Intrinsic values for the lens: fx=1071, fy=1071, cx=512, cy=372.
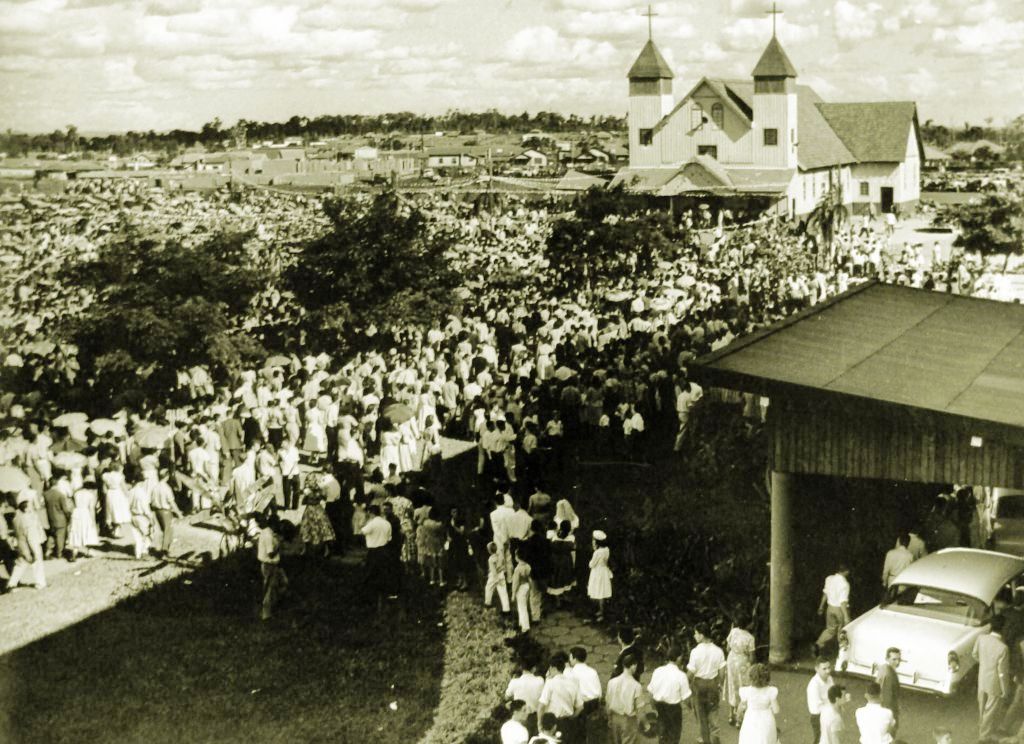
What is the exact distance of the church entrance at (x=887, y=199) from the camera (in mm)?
38625

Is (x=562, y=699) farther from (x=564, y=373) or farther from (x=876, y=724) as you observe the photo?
(x=564, y=373)

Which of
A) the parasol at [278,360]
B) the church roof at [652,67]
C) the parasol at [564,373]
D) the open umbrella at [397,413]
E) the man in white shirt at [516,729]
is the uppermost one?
the church roof at [652,67]

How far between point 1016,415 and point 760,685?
3153 mm

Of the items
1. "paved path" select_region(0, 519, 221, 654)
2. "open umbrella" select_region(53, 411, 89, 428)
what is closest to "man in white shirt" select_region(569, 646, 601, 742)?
"paved path" select_region(0, 519, 221, 654)

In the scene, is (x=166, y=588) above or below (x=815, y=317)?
below

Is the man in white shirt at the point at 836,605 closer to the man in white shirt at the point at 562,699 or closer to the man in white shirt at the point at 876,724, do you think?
the man in white shirt at the point at 876,724

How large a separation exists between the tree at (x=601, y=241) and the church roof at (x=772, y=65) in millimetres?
6538

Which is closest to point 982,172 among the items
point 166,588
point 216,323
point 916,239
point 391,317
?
point 916,239

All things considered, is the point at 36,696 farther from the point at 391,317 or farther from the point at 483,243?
the point at 483,243

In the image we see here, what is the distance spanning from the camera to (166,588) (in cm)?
1316

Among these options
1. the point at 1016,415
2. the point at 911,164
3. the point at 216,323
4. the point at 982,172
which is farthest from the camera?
the point at 982,172

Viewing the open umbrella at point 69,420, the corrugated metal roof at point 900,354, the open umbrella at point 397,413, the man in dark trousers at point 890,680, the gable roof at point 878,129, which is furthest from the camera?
the gable roof at point 878,129

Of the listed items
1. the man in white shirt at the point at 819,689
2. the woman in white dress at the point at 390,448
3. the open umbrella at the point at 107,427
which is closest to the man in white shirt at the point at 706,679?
the man in white shirt at the point at 819,689

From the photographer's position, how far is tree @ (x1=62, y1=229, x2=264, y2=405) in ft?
54.3
